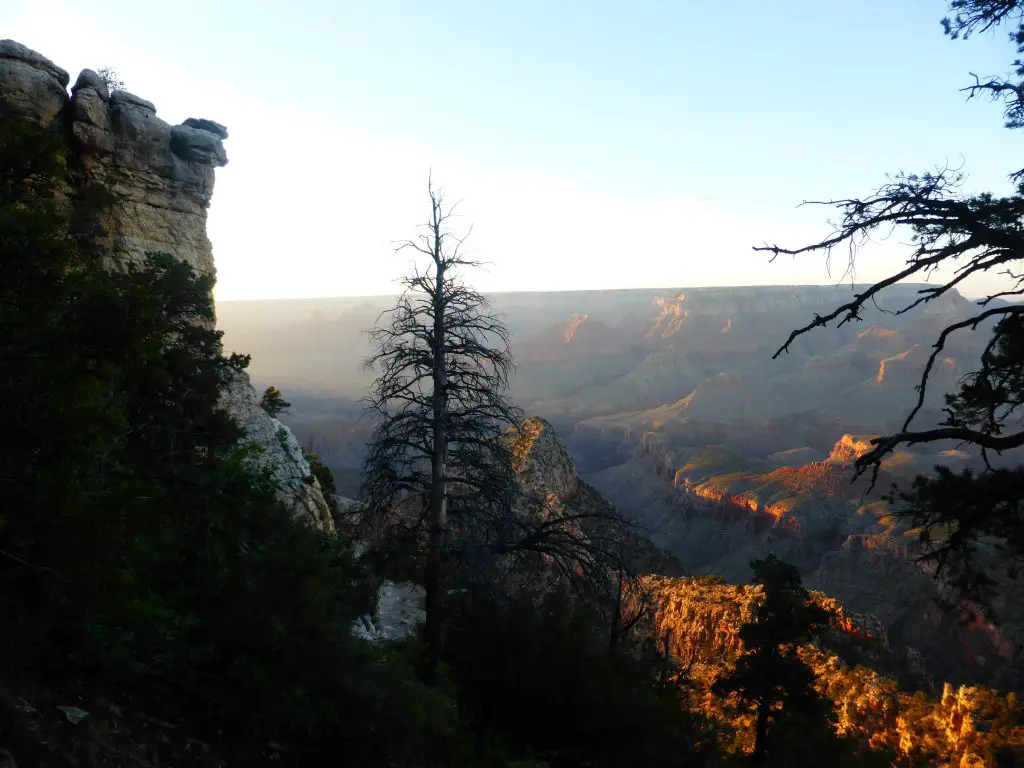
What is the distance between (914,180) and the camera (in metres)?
5.45

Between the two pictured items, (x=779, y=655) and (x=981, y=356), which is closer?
(x=981, y=356)

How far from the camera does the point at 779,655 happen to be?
21.1 m

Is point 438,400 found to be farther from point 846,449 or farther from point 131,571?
point 846,449

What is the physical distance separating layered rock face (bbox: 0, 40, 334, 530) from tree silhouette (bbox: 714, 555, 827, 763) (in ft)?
48.3

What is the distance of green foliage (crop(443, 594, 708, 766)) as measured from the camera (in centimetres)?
906

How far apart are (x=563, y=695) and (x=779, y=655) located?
1485 cm

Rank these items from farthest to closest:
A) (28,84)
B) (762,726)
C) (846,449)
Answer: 1. (846,449)
2. (762,726)
3. (28,84)

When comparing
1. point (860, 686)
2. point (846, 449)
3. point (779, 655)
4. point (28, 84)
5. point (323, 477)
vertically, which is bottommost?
point (846, 449)

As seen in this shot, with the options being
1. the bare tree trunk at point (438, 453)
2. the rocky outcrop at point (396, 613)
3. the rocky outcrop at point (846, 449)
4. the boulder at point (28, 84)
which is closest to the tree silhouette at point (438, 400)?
the bare tree trunk at point (438, 453)

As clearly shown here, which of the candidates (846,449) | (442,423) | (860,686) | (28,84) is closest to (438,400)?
(442,423)

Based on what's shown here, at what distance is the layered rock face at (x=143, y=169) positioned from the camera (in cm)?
1711

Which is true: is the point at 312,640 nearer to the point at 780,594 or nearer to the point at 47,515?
the point at 47,515

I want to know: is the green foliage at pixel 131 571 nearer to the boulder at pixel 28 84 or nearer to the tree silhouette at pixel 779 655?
the boulder at pixel 28 84

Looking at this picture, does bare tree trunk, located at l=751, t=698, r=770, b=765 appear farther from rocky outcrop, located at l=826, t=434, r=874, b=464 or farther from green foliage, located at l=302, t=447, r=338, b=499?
rocky outcrop, located at l=826, t=434, r=874, b=464
